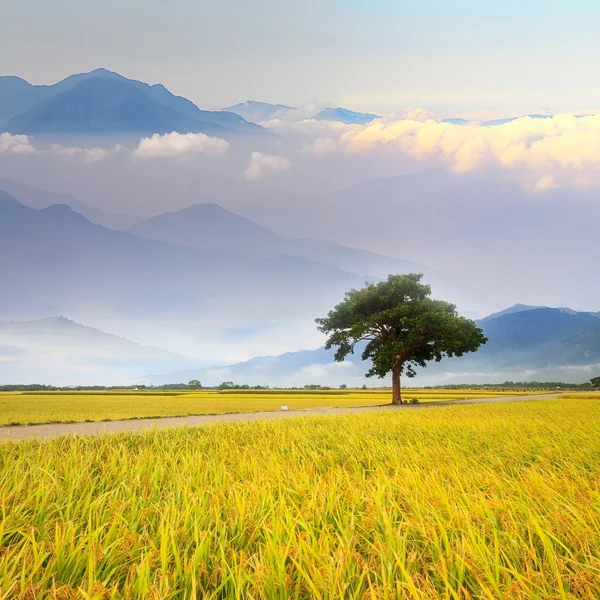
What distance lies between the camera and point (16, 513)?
479cm

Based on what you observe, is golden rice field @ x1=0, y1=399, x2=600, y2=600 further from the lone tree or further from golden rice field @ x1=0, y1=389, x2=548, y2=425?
the lone tree

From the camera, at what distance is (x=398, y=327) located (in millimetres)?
46094

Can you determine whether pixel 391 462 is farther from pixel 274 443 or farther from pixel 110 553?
→ pixel 110 553

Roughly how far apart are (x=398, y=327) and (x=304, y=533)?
43.3 m

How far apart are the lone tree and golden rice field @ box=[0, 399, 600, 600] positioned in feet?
114

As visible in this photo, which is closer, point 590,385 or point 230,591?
point 230,591

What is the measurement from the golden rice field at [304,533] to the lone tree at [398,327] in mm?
34741

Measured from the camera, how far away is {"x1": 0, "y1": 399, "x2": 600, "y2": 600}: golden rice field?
10.1ft

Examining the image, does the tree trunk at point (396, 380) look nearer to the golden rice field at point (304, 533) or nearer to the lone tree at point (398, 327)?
the lone tree at point (398, 327)

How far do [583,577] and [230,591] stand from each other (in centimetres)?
213

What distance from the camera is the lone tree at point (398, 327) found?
142ft

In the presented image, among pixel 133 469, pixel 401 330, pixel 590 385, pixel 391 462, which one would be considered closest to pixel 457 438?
pixel 391 462

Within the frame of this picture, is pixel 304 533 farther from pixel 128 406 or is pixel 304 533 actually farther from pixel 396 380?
pixel 396 380

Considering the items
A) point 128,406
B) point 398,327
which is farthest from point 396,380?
point 128,406
